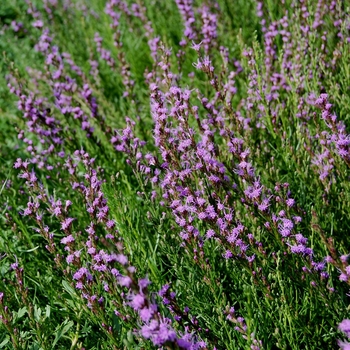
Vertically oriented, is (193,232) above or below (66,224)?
below

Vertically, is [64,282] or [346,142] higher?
[346,142]

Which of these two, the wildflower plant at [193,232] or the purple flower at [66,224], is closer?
the wildflower plant at [193,232]

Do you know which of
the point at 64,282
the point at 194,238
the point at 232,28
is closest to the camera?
the point at 194,238

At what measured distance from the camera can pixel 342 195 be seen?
2908 mm

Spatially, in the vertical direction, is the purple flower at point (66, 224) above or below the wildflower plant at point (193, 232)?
above

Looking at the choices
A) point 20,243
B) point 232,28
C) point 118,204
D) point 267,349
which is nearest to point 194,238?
point 118,204

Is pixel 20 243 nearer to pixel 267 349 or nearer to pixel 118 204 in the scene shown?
pixel 118 204

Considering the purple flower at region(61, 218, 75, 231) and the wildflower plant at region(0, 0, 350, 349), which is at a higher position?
the purple flower at region(61, 218, 75, 231)

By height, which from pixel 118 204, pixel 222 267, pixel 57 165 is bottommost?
pixel 222 267

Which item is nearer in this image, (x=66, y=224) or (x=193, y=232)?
(x=193, y=232)

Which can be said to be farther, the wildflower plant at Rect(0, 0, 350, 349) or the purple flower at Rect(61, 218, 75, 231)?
the purple flower at Rect(61, 218, 75, 231)

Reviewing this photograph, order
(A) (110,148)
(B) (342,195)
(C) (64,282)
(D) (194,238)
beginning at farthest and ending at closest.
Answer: (A) (110,148) < (B) (342,195) < (C) (64,282) < (D) (194,238)

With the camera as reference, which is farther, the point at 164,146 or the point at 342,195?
the point at 342,195

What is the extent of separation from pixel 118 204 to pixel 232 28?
3668 millimetres
